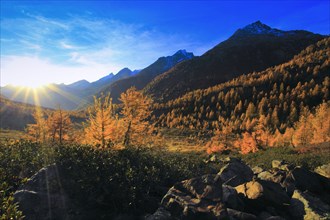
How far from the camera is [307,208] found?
36.6ft

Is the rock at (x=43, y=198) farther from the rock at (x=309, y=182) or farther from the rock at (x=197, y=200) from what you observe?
the rock at (x=309, y=182)

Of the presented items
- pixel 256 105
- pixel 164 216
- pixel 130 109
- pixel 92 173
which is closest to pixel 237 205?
pixel 164 216

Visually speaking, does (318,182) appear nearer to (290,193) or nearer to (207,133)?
(290,193)

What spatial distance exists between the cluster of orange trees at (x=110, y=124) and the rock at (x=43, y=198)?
443 centimetres

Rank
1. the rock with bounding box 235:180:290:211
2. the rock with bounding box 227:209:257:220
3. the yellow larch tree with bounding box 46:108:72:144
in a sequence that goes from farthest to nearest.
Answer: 1. the yellow larch tree with bounding box 46:108:72:144
2. the rock with bounding box 235:180:290:211
3. the rock with bounding box 227:209:257:220

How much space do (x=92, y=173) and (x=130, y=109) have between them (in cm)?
2633

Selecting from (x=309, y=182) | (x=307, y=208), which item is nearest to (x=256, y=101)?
(x=309, y=182)

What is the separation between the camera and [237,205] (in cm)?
1092

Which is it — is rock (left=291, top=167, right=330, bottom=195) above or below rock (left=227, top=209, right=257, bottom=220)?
below

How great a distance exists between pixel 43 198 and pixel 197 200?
18.8 feet

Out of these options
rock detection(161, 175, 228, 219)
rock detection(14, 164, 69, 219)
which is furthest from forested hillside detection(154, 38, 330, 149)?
rock detection(14, 164, 69, 219)

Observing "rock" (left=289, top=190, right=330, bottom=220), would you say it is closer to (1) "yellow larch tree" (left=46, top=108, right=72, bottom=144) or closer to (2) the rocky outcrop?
(2) the rocky outcrop

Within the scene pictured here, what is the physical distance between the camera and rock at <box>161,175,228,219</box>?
9.38 metres

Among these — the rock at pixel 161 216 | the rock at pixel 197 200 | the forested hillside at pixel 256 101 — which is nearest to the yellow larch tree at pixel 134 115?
the rock at pixel 197 200
